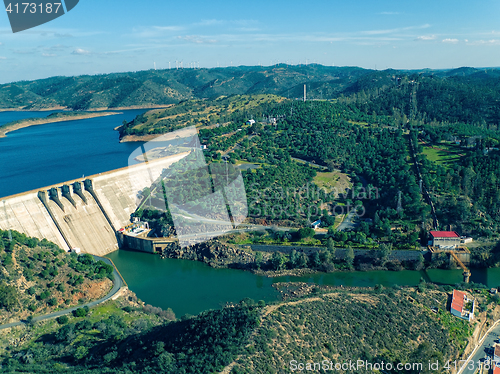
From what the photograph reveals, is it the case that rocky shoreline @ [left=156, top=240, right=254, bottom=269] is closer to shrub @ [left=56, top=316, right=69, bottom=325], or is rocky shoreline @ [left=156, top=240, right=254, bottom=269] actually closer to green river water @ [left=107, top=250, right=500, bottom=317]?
green river water @ [left=107, top=250, right=500, bottom=317]

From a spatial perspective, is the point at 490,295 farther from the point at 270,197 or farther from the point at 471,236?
the point at 270,197

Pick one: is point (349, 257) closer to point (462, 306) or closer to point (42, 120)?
point (462, 306)

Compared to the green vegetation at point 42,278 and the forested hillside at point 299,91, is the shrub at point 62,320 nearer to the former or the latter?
the green vegetation at point 42,278

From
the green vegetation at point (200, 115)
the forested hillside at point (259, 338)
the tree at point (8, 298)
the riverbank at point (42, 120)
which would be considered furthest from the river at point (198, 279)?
the riverbank at point (42, 120)

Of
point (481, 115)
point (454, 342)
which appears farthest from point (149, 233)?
point (481, 115)

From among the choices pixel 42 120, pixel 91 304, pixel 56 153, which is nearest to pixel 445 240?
pixel 91 304
